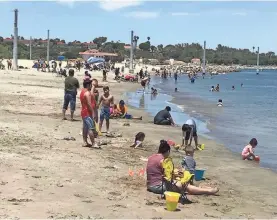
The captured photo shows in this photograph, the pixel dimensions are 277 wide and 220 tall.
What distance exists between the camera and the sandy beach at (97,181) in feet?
23.5

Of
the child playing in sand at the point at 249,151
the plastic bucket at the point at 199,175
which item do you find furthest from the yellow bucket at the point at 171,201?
the child playing in sand at the point at 249,151

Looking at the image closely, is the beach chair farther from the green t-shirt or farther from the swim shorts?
the green t-shirt

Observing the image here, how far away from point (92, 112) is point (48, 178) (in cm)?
332

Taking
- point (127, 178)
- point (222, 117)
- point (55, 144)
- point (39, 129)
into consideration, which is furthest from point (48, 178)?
point (222, 117)

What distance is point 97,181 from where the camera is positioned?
28.7ft

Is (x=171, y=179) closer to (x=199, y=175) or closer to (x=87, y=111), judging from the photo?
(x=199, y=175)

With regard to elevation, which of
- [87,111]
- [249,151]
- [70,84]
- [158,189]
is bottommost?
[249,151]

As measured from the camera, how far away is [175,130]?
1741cm

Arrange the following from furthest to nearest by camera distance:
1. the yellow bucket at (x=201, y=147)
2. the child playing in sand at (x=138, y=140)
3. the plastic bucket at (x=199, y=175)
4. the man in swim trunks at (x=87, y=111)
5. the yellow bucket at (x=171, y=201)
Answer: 1. the yellow bucket at (x=201, y=147)
2. the child playing in sand at (x=138, y=140)
3. the man in swim trunks at (x=87, y=111)
4. the plastic bucket at (x=199, y=175)
5. the yellow bucket at (x=171, y=201)

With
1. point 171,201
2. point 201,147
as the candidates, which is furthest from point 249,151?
point 171,201

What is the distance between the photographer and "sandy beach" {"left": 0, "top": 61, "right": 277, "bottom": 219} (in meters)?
7.17

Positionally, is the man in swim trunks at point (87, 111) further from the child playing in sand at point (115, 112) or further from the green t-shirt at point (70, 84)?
the child playing in sand at point (115, 112)

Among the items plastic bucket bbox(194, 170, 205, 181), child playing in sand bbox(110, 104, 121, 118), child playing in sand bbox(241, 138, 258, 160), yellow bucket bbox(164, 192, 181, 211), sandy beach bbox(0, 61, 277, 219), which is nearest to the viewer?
sandy beach bbox(0, 61, 277, 219)

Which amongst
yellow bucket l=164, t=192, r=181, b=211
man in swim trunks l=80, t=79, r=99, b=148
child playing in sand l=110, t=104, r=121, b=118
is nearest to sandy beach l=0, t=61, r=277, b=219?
yellow bucket l=164, t=192, r=181, b=211
